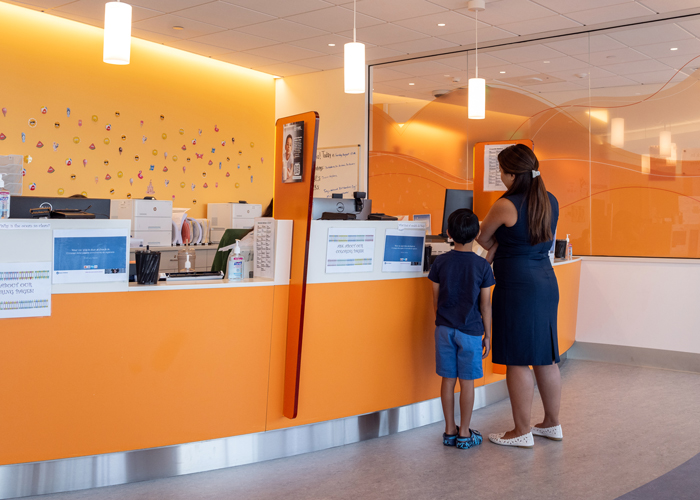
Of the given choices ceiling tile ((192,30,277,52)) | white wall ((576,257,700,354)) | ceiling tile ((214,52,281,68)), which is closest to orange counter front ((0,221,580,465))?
white wall ((576,257,700,354))

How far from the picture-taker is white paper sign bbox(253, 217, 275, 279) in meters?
3.08

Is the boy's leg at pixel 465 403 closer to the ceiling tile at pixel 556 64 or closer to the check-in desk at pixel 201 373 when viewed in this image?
the check-in desk at pixel 201 373

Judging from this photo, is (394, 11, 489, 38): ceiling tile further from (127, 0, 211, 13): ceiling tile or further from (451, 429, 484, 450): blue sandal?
(451, 429, 484, 450): blue sandal

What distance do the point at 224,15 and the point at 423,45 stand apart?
2.24m

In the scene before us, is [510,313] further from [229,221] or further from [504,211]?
[229,221]

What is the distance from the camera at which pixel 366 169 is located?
7918 mm

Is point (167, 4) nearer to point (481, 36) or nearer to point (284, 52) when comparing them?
point (284, 52)

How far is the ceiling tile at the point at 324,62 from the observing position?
744 cm

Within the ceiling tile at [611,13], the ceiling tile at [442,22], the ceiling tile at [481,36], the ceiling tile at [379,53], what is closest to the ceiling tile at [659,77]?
the ceiling tile at [611,13]

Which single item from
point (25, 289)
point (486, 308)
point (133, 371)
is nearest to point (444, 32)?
point (486, 308)

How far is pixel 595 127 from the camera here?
6012 mm

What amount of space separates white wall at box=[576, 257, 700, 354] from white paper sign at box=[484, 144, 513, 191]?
1992 mm

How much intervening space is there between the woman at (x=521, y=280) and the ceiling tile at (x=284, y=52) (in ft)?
14.5

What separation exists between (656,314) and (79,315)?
4874 millimetres
